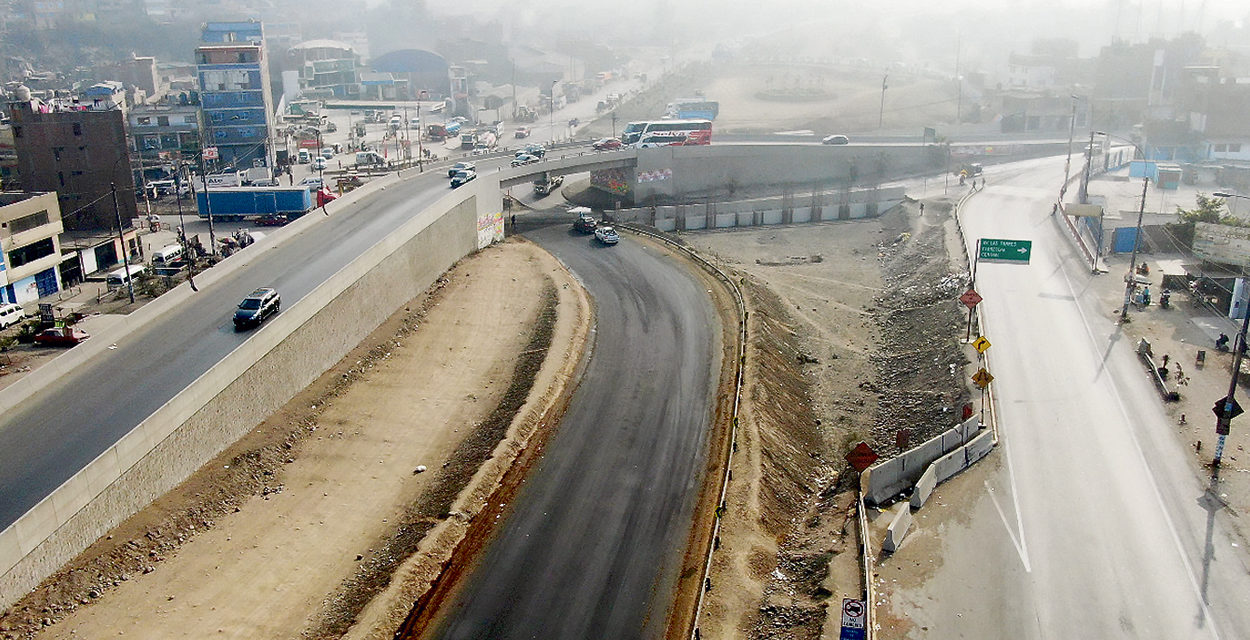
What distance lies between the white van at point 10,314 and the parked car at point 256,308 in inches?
684

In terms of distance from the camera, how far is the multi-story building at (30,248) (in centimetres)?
4747

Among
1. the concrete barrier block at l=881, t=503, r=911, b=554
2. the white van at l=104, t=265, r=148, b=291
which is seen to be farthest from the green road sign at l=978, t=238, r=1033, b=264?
the white van at l=104, t=265, r=148, b=291

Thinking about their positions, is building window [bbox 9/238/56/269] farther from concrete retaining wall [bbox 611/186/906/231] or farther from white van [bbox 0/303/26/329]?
concrete retaining wall [bbox 611/186/906/231]

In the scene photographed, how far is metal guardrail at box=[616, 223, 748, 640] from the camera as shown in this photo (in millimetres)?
22812

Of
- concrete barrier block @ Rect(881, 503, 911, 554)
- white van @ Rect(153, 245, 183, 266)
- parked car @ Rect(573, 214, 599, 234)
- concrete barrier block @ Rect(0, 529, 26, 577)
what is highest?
parked car @ Rect(573, 214, 599, 234)

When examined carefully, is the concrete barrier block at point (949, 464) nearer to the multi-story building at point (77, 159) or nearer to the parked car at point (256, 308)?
the parked car at point (256, 308)

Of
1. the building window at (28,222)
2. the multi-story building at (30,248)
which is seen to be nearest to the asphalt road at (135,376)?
the multi-story building at (30,248)

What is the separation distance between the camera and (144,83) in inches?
5581

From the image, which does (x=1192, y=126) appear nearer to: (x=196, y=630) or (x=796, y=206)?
(x=796, y=206)

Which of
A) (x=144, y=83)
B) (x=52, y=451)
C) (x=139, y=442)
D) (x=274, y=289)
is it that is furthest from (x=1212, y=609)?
(x=144, y=83)

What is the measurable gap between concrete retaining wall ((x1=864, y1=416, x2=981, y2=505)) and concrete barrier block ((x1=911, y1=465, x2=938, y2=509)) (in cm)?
50

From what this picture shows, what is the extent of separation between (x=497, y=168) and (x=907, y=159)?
4150 cm

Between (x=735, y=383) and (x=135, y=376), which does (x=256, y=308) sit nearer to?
(x=135, y=376)

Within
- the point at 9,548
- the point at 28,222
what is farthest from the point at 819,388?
the point at 28,222
